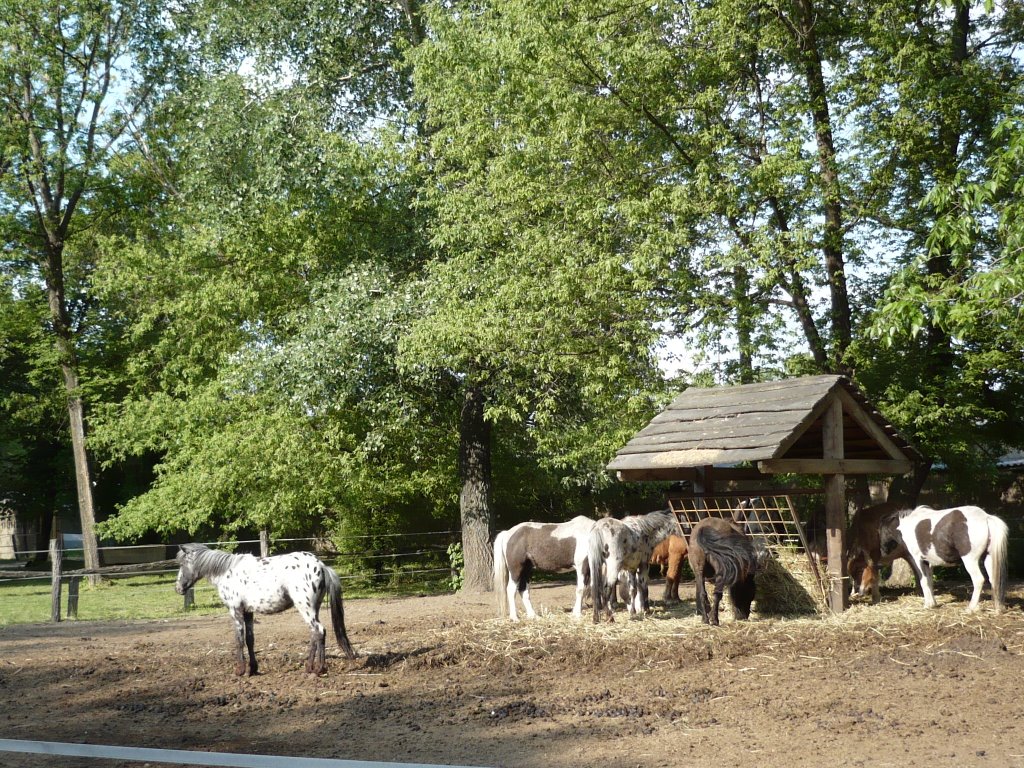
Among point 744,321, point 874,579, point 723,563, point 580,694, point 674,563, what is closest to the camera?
point 580,694

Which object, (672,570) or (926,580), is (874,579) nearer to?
(926,580)

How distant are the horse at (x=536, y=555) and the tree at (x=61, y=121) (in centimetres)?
1448

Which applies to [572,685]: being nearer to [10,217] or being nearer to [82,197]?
[10,217]

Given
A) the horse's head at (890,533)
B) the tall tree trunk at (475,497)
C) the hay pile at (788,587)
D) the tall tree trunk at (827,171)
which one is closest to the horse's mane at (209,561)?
the hay pile at (788,587)

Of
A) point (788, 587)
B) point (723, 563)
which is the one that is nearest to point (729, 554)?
point (723, 563)

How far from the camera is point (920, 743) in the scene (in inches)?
238

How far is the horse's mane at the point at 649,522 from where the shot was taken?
1184 cm

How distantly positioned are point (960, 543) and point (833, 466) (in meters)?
1.53

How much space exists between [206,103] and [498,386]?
7.88m

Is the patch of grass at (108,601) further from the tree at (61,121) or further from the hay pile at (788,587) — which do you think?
the hay pile at (788,587)

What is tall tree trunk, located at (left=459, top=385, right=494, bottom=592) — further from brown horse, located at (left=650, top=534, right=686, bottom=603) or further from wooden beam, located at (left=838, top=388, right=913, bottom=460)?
wooden beam, located at (left=838, top=388, right=913, bottom=460)

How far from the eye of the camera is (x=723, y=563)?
10602 mm

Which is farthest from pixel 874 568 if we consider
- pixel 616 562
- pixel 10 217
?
pixel 10 217

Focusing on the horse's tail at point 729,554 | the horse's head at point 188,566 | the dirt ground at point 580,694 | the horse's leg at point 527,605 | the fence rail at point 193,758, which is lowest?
the dirt ground at point 580,694
